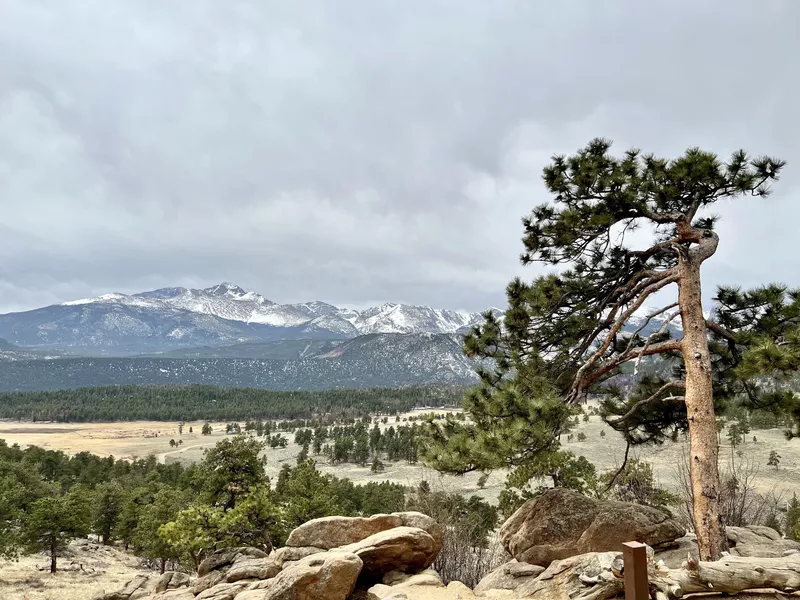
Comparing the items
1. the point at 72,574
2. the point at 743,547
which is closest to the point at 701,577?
the point at 743,547

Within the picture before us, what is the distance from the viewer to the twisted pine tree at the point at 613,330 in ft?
35.3

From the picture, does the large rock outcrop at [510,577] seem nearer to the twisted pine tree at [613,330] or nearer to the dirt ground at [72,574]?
the twisted pine tree at [613,330]

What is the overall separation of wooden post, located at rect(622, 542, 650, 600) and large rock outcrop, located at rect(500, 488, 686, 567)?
615 cm

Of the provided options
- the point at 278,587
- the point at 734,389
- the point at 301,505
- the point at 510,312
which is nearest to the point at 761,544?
the point at 734,389

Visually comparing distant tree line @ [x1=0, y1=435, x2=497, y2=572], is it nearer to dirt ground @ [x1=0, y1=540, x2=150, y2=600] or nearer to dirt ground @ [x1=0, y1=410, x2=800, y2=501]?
dirt ground @ [x1=0, y1=540, x2=150, y2=600]

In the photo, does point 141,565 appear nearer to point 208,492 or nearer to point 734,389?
point 208,492

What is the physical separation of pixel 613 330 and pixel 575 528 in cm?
576

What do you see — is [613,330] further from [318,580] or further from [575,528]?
[318,580]

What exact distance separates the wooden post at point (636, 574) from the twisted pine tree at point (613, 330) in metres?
3.26

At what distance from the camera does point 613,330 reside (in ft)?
40.8

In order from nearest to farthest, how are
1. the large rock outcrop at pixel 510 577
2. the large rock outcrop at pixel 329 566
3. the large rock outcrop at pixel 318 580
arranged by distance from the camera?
the large rock outcrop at pixel 318 580 < the large rock outcrop at pixel 329 566 < the large rock outcrop at pixel 510 577

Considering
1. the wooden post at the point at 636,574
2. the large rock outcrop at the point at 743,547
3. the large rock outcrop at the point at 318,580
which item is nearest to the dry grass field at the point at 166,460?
the large rock outcrop at the point at 318,580

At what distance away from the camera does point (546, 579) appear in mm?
10742

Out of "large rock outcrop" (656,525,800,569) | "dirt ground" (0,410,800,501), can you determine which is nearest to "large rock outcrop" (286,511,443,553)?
"dirt ground" (0,410,800,501)
